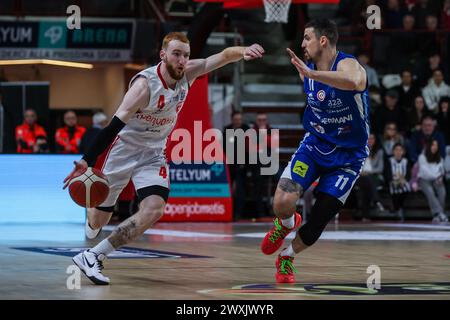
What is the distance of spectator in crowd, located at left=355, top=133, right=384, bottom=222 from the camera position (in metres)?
21.3

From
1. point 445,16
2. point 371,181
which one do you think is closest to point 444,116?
point 371,181

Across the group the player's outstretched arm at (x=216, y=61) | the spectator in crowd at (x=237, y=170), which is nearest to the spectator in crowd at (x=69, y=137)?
the spectator in crowd at (x=237, y=170)

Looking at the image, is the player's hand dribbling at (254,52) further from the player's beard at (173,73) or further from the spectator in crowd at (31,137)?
the spectator in crowd at (31,137)

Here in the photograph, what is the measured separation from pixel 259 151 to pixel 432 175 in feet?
11.4

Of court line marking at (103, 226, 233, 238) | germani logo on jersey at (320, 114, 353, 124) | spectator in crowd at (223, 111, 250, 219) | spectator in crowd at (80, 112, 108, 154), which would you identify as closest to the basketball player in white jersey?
germani logo on jersey at (320, 114, 353, 124)

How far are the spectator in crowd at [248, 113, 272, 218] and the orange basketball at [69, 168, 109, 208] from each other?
10.8 meters

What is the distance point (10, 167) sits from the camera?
18234 mm

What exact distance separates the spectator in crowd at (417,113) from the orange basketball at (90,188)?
1402 centimetres

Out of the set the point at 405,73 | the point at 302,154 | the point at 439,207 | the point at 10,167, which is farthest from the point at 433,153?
the point at 302,154

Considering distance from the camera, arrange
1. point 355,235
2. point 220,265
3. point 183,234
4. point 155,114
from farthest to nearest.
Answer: point 355,235, point 183,234, point 220,265, point 155,114

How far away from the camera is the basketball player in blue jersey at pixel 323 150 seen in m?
9.41

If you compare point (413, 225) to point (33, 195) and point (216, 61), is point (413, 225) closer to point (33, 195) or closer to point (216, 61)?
point (33, 195)

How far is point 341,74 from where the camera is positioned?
9023mm

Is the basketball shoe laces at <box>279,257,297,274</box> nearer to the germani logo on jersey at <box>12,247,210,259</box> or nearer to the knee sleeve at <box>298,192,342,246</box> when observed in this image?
the knee sleeve at <box>298,192,342,246</box>
